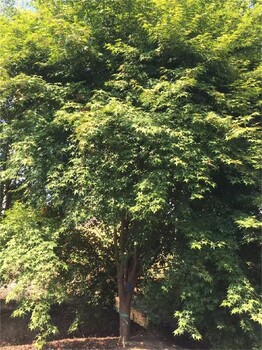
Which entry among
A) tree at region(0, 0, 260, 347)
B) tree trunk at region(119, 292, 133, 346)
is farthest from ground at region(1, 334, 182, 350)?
tree at region(0, 0, 260, 347)

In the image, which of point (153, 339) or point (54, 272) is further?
point (153, 339)

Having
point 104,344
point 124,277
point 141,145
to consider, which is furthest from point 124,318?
point 141,145

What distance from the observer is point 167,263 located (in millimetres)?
5680

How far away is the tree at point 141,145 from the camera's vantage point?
4.98 metres

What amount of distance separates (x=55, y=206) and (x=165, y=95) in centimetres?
238

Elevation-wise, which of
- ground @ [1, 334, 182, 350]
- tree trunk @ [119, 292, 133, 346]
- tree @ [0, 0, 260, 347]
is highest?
tree @ [0, 0, 260, 347]

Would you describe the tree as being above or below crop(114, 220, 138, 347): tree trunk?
above

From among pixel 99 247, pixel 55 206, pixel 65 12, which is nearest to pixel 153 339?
pixel 99 247

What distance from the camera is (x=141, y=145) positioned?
5.18m

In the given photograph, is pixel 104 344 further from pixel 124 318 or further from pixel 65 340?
pixel 65 340

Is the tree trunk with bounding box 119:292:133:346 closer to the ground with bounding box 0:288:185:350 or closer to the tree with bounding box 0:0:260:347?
the tree with bounding box 0:0:260:347

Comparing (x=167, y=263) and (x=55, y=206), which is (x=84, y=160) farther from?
(x=167, y=263)

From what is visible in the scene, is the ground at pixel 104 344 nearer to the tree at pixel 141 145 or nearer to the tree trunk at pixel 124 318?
the tree trunk at pixel 124 318

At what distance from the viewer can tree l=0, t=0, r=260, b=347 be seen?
16.4ft
